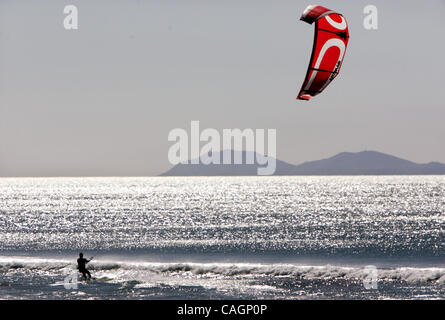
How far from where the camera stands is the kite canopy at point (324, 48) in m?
17.6

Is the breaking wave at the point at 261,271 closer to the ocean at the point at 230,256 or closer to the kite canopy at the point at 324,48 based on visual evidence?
the ocean at the point at 230,256

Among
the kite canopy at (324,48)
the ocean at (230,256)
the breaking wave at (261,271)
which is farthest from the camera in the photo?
the breaking wave at (261,271)

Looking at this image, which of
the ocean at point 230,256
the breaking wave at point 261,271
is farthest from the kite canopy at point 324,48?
the breaking wave at point 261,271

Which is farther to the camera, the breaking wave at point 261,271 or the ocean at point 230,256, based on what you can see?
the breaking wave at point 261,271

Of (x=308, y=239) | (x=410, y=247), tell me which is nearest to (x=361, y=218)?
(x=308, y=239)

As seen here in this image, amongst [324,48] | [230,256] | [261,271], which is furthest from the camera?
[230,256]

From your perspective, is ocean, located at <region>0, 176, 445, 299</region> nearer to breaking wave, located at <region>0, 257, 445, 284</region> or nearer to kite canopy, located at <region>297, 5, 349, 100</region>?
breaking wave, located at <region>0, 257, 445, 284</region>

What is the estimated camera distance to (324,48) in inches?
705

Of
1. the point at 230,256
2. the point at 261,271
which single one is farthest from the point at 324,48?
the point at 230,256

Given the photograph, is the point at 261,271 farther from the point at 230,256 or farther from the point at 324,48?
the point at 324,48

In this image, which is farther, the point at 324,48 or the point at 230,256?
the point at 230,256

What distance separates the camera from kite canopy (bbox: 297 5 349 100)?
57.8ft
